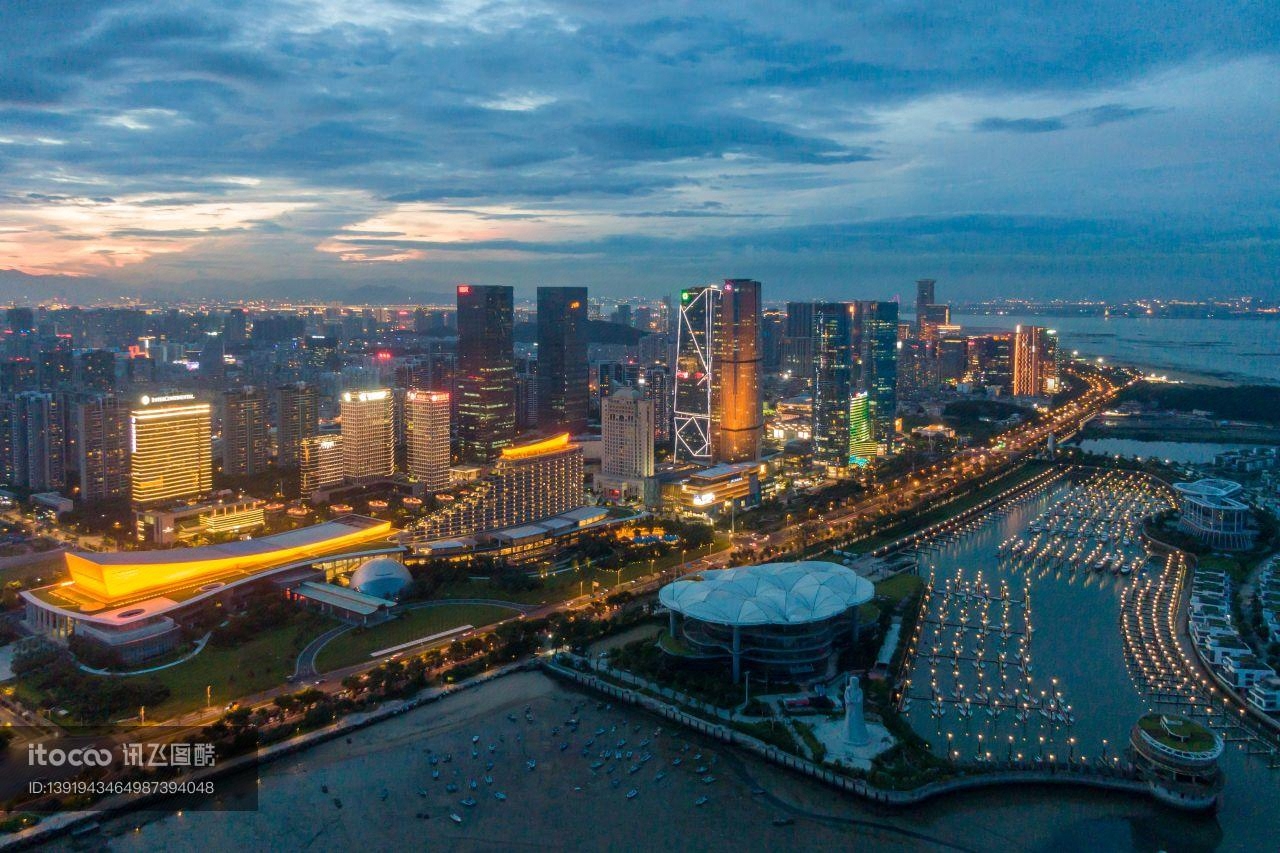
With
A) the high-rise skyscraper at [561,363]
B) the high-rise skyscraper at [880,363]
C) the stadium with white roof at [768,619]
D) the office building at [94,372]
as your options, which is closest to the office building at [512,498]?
the stadium with white roof at [768,619]

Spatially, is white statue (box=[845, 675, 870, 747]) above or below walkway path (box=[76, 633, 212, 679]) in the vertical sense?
above

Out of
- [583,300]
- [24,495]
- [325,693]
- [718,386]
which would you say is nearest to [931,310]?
[583,300]

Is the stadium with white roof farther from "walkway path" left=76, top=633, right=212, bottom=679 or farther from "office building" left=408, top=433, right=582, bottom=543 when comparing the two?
"office building" left=408, top=433, right=582, bottom=543

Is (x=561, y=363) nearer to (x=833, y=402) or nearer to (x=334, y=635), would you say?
(x=833, y=402)

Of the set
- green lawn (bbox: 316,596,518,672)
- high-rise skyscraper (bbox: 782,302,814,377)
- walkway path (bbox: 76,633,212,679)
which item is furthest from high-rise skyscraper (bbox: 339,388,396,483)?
high-rise skyscraper (bbox: 782,302,814,377)

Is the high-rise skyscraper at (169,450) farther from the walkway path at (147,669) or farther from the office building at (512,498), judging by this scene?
the walkway path at (147,669)

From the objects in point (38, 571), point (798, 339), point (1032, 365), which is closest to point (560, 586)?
point (38, 571)

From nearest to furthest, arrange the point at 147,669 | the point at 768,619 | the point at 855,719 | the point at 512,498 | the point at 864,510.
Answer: the point at 855,719 → the point at 768,619 → the point at 147,669 → the point at 512,498 → the point at 864,510
